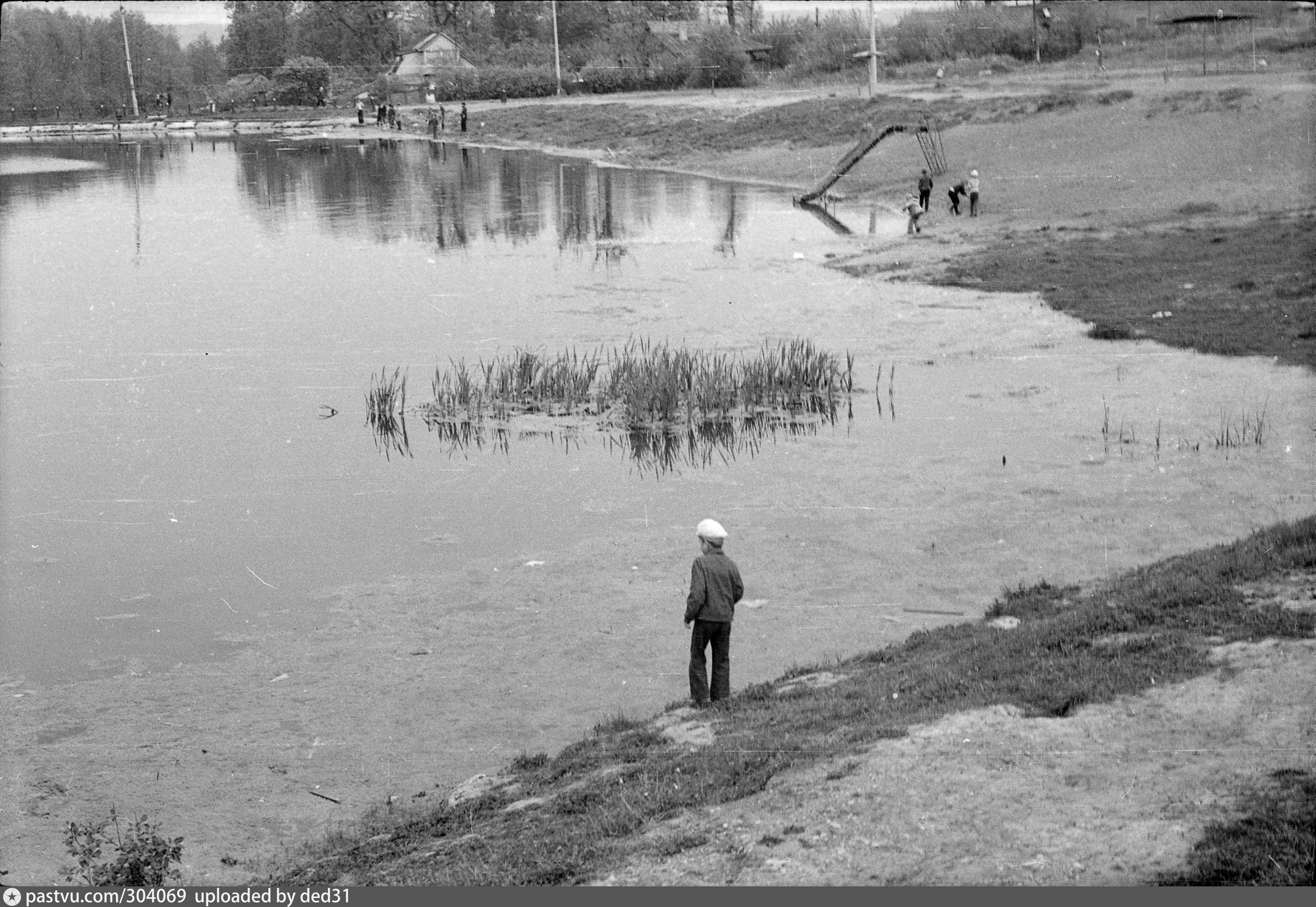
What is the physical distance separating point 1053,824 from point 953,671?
297 centimetres

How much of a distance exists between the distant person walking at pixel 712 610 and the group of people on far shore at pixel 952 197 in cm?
2758

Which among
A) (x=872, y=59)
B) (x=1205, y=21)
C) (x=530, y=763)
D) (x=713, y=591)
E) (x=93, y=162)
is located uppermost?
(x=1205, y=21)

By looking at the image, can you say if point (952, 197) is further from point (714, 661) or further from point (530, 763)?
point (530, 763)

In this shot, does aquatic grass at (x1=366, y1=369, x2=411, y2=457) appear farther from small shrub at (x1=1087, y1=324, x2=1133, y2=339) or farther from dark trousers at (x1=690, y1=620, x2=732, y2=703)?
small shrub at (x1=1087, y1=324, x2=1133, y2=339)

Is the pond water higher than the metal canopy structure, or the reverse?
the metal canopy structure

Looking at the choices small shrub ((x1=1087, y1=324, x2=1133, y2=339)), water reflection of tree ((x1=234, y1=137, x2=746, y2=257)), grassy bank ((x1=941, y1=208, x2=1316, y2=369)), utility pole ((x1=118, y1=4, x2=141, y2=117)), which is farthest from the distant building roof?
small shrub ((x1=1087, y1=324, x2=1133, y2=339))

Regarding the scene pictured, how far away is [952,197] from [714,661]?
29.9 meters

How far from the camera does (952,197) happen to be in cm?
3934

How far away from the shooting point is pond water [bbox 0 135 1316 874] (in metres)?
13.8

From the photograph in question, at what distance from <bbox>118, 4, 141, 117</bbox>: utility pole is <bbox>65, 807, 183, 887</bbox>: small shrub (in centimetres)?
502

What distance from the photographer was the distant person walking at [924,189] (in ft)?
127

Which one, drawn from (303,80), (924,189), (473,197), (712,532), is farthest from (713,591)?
(303,80)

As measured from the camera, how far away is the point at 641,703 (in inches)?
492

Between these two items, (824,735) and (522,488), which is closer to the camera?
(824,735)
